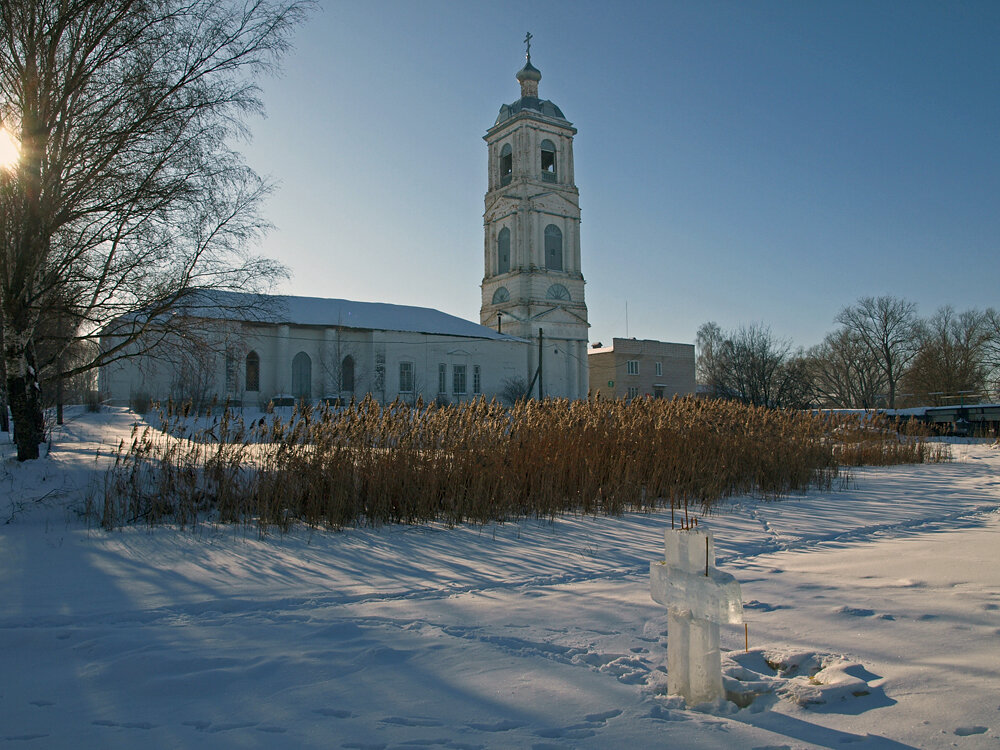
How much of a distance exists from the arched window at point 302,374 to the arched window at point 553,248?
795 inches

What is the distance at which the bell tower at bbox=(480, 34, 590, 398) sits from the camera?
4775 centimetres

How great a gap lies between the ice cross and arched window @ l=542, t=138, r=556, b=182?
49398 millimetres

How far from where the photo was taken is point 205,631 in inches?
125

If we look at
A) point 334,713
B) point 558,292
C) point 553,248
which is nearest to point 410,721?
point 334,713

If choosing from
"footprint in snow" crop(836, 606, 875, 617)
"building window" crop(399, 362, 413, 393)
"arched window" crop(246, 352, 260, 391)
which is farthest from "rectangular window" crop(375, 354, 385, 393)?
"footprint in snow" crop(836, 606, 875, 617)

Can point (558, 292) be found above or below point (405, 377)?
above

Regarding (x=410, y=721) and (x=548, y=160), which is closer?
(x=410, y=721)

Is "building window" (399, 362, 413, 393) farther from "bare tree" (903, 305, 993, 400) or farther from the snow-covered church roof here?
"bare tree" (903, 305, 993, 400)

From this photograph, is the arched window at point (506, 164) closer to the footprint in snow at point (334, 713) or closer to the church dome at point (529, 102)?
the church dome at point (529, 102)

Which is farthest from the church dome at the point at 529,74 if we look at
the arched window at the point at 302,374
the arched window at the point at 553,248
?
the arched window at the point at 302,374

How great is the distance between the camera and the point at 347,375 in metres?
36.7

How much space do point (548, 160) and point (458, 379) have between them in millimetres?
19524

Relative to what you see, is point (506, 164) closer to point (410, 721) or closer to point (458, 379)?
point (458, 379)

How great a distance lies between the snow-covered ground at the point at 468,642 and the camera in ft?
7.03
